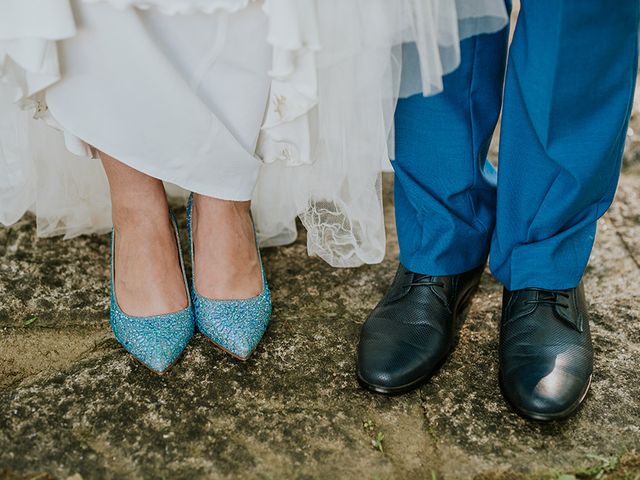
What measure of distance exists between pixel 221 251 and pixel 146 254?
0.44 ft

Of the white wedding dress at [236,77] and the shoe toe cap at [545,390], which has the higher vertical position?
the white wedding dress at [236,77]

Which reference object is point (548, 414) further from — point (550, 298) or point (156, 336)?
point (156, 336)

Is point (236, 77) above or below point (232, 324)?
above

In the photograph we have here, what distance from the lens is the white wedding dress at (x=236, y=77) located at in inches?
41.0

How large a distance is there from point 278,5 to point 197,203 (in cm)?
47

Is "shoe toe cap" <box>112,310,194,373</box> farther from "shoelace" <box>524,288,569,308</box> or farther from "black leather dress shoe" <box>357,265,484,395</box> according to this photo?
"shoelace" <box>524,288,569,308</box>

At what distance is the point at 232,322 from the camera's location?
131 cm

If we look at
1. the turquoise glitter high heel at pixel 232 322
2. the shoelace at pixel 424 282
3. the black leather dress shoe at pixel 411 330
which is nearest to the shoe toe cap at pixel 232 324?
the turquoise glitter high heel at pixel 232 322

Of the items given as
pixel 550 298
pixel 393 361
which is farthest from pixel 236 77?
pixel 550 298

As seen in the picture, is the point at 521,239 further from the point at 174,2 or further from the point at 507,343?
the point at 174,2

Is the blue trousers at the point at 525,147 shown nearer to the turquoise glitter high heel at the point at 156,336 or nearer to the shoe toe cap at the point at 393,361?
the shoe toe cap at the point at 393,361

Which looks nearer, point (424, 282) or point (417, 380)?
point (417, 380)

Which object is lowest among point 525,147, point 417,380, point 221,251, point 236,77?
point 417,380

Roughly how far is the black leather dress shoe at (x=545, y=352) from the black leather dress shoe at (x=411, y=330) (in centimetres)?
10
